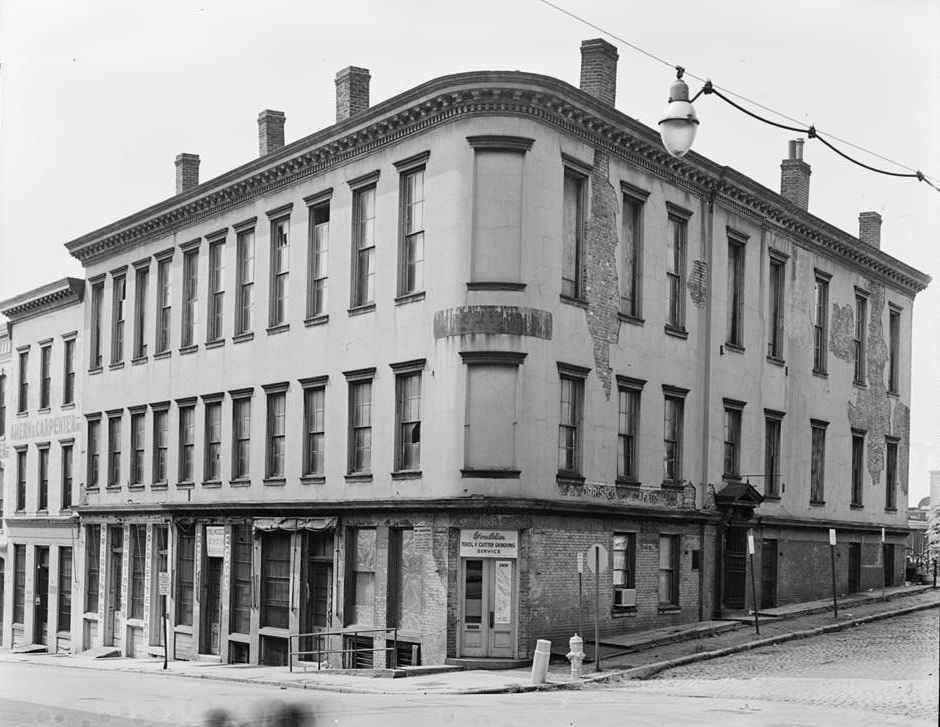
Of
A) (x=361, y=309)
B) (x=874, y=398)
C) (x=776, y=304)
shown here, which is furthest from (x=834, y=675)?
(x=874, y=398)

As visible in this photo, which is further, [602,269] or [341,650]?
[602,269]

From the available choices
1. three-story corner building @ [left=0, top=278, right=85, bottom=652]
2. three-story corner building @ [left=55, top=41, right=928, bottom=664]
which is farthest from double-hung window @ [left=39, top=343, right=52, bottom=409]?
three-story corner building @ [left=55, top=41, right=928, bottom=664]

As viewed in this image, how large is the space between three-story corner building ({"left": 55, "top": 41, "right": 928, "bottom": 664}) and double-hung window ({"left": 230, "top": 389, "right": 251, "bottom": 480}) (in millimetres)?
116

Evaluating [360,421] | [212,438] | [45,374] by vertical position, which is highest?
[45,374]

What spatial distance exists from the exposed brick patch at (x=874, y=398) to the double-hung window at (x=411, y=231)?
19256 mm

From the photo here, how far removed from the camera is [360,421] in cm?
3095

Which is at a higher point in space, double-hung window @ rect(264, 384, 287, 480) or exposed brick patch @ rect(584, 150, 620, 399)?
exposed brick patch @ rect(584, 150, 620, 399)

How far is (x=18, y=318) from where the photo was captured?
2018 inches

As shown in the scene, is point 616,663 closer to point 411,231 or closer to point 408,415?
point 408,415

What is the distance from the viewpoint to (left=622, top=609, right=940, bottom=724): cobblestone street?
2062 cm

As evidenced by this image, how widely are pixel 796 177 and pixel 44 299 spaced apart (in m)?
28.3

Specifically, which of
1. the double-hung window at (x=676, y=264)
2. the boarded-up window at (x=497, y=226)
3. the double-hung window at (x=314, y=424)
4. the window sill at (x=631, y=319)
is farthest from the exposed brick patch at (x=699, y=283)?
the double-hung window at (x=314, y=424)

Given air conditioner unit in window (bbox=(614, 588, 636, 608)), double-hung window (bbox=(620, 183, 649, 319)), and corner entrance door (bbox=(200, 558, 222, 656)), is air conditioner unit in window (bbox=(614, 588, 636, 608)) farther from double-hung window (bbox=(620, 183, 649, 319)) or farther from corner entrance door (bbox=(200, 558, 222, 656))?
corner entrance door (bbox=(200, 558, 222, 656))

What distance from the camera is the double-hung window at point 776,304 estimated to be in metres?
37.7
